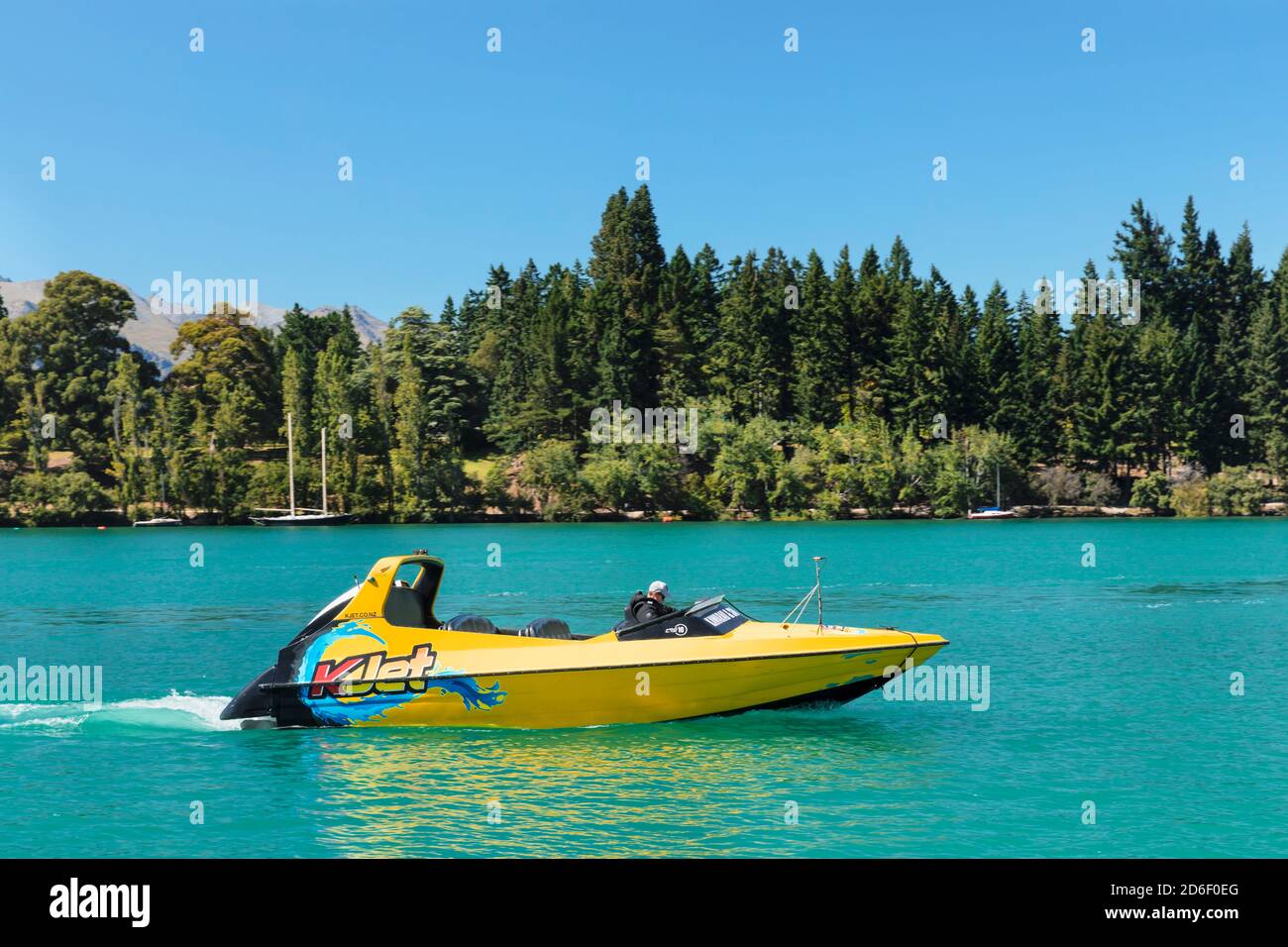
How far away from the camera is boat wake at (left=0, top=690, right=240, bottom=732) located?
862 inches

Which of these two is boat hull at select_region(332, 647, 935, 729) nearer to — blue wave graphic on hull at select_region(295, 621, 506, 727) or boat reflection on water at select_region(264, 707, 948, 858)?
blue wave graphic on hull at select_region(295, 621, 506, 727)

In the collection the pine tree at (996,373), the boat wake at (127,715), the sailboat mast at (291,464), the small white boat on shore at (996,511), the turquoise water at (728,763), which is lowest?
the turquoise water at (728,763)

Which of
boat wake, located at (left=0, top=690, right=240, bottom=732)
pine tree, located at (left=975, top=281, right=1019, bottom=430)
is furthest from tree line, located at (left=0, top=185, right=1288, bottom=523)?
boat wake, located at (left=0, top=690, right=240, bottom=732)

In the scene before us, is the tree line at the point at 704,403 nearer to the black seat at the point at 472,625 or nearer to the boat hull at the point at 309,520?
the boat hull at the point at 309,520

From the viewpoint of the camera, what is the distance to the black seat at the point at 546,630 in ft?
65.7

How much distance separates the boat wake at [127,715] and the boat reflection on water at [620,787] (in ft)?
6.91

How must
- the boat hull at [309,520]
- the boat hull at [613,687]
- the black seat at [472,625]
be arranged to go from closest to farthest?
the boat hull at [613,687]
the black seat at [472,625]
the boat hull at [309,520]

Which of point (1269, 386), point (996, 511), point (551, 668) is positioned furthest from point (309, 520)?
point (551, 668)

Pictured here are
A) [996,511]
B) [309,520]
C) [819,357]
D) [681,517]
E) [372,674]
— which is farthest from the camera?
[819,357]

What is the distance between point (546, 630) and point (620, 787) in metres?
3.88

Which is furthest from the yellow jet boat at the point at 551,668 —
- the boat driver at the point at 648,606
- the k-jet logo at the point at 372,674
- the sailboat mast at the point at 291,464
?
the sailboat mast at the point at 291,464

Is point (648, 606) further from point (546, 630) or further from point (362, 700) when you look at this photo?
point (362, 700)

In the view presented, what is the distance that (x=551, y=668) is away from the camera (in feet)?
62.5
